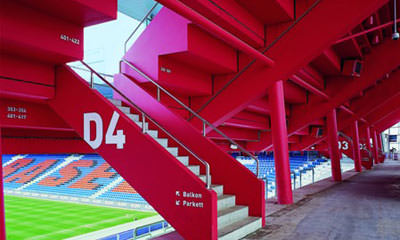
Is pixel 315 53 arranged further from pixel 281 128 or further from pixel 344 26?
pixel 281 128

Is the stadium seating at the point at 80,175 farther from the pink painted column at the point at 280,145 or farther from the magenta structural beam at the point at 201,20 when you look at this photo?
the magenta structural beam at the point at 201,20

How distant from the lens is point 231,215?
5461mm

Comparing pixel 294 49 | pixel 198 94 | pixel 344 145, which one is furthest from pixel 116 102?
pixel 344 145

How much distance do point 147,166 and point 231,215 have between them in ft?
5.10

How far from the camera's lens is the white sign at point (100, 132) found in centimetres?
544

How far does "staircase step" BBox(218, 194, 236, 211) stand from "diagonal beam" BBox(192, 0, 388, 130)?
2.85 metres

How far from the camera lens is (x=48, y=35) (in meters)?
5.11

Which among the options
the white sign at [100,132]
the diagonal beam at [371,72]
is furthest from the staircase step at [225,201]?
the diagonal beam at [371,72]

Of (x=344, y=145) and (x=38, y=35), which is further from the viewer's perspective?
(x=344, y=145)

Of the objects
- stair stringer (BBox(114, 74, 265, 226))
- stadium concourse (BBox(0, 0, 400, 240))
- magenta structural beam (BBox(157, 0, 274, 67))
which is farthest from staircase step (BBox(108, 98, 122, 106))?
magenta structural beam (BBox(157, 0, 274, 67))

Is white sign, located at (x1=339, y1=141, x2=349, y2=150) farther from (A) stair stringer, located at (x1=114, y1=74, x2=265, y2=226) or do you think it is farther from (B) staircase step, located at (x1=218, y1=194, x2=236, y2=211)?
(B) staircase step, located at (x1=218, y1=194, x2=236, y2=211)

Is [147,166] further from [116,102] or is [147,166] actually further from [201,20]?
[116,102]

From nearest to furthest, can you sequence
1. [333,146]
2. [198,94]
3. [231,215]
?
1. [231,215]
2. [198,94]
3. [333,146]

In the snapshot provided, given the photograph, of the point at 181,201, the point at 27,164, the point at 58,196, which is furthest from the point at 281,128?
the point at 27,164
